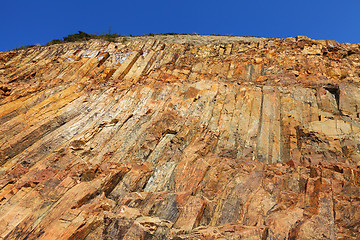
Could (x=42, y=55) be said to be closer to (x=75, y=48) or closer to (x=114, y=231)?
(x=75, y=48)

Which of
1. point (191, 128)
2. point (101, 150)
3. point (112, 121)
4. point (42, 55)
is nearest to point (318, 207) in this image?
point (191, 128)

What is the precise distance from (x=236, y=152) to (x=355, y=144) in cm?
606

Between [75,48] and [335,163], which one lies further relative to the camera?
[75,48]

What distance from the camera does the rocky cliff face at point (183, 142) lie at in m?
10.7

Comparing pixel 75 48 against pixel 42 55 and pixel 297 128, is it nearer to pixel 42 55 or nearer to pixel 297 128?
pixel 42 55

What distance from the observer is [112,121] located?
58.3ft

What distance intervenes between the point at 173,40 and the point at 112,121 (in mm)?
15341

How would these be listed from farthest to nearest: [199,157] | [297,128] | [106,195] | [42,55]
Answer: [42,55] → [297,128] → [199,157] → [106,195]

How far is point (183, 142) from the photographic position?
15.8 metres

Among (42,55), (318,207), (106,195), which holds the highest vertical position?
(42,55)

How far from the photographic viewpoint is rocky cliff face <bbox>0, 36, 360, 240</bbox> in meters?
10.7

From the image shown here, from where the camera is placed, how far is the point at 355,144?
1506cm

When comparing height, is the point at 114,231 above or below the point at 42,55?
below

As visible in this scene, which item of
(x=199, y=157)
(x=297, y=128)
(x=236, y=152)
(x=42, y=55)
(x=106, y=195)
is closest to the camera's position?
(x=106, y=195)
